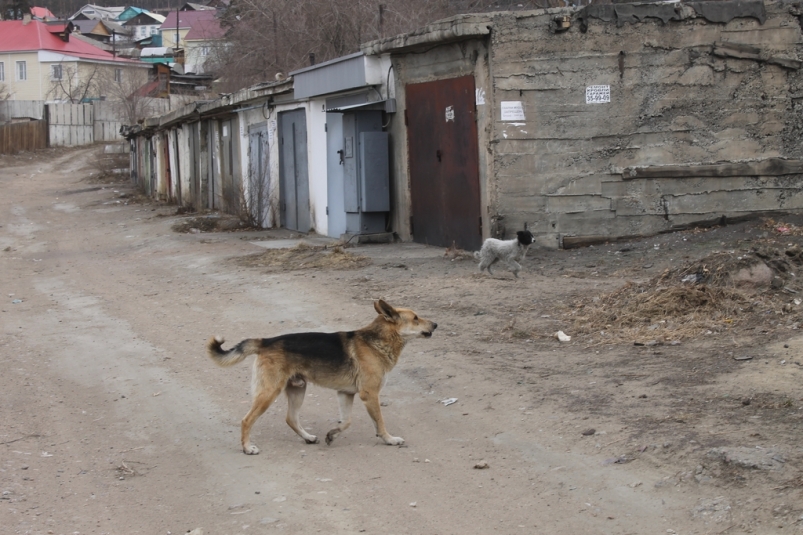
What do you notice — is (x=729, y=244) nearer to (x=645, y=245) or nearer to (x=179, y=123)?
(x=645, y=245)

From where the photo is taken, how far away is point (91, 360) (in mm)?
8914

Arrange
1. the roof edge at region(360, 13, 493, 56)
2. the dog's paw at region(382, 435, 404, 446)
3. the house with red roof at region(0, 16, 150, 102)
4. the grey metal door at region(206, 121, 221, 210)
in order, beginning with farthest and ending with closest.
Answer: the house with red roof at region(0, 16, 150, 102), the grey metal door at region(206, 121, 221, 210), the roof edge at region(360, 13, 493, 56), the dog's paw at region(382, 435, 404, 446)

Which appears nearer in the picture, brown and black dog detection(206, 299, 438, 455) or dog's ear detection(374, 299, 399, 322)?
brown and black dog detection(206, 299, 438, 455)

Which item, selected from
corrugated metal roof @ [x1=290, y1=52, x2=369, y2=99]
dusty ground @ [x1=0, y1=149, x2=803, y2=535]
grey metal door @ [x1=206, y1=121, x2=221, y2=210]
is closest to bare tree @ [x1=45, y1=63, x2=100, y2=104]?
grey metal door @ [x1=206, y1=121, x2=221, y2=210]

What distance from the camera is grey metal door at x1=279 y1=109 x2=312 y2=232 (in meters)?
19.1

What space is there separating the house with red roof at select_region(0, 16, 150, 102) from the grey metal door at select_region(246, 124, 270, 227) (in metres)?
51.7

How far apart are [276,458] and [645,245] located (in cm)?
833

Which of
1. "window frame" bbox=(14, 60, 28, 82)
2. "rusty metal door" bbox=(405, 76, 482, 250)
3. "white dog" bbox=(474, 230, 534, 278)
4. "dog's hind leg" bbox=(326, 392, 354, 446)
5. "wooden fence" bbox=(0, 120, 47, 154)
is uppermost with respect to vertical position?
"window frame" bbox=(14, 60, 28, 82)

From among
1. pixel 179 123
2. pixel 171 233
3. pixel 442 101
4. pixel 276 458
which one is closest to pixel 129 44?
pixel 179 123

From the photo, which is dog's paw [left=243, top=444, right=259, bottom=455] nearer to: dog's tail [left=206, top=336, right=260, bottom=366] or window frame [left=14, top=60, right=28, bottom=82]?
dog's tail [left=206, top=336, right=260, bottom=366]

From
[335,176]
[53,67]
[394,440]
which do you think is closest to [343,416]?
[394,440]

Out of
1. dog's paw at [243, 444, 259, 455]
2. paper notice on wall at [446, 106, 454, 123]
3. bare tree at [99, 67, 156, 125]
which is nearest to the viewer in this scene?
dog's paw at [243, 444, 259, 455]

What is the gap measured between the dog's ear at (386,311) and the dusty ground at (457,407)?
0.83 m

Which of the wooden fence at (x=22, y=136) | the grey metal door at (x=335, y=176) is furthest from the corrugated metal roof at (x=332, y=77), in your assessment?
the wooden fence at (x=22, y=136)
